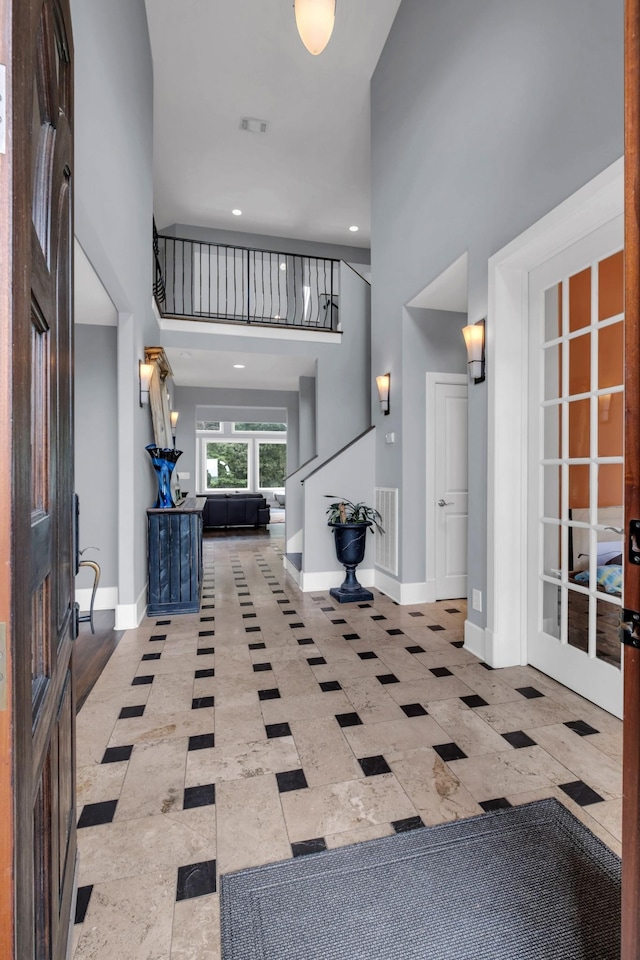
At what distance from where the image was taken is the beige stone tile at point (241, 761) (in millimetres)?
1977

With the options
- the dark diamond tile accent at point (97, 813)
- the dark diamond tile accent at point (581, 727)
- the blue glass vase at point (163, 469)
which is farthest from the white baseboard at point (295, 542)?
the dark diamond tile accent at point (97, 813)

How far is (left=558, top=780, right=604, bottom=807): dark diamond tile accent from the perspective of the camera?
1779 millimetres

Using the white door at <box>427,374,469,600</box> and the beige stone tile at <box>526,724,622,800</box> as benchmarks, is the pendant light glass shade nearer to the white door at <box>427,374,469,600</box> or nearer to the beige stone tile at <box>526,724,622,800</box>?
the white door at <box>427,374,469,600</box>

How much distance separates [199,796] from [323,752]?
0.56 m

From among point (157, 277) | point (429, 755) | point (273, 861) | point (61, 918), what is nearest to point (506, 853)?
point (429, 755)

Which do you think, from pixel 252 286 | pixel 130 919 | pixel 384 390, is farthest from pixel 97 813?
pixel 252 286

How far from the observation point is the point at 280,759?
2.08 m

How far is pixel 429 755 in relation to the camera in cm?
208

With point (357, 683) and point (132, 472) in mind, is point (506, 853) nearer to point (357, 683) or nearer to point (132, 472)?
point (357, 683)

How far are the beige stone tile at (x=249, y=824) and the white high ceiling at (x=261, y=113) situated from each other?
6.14 m

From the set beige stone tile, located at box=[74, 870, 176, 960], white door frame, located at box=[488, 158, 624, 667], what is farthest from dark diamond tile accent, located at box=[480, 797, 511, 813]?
white door frame, located at box=[488, 158, 624, 667]

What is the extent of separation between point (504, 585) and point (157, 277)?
19.7 feet

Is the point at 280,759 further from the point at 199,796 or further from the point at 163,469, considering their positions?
the point at 163,469

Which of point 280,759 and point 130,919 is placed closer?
point 130,919
